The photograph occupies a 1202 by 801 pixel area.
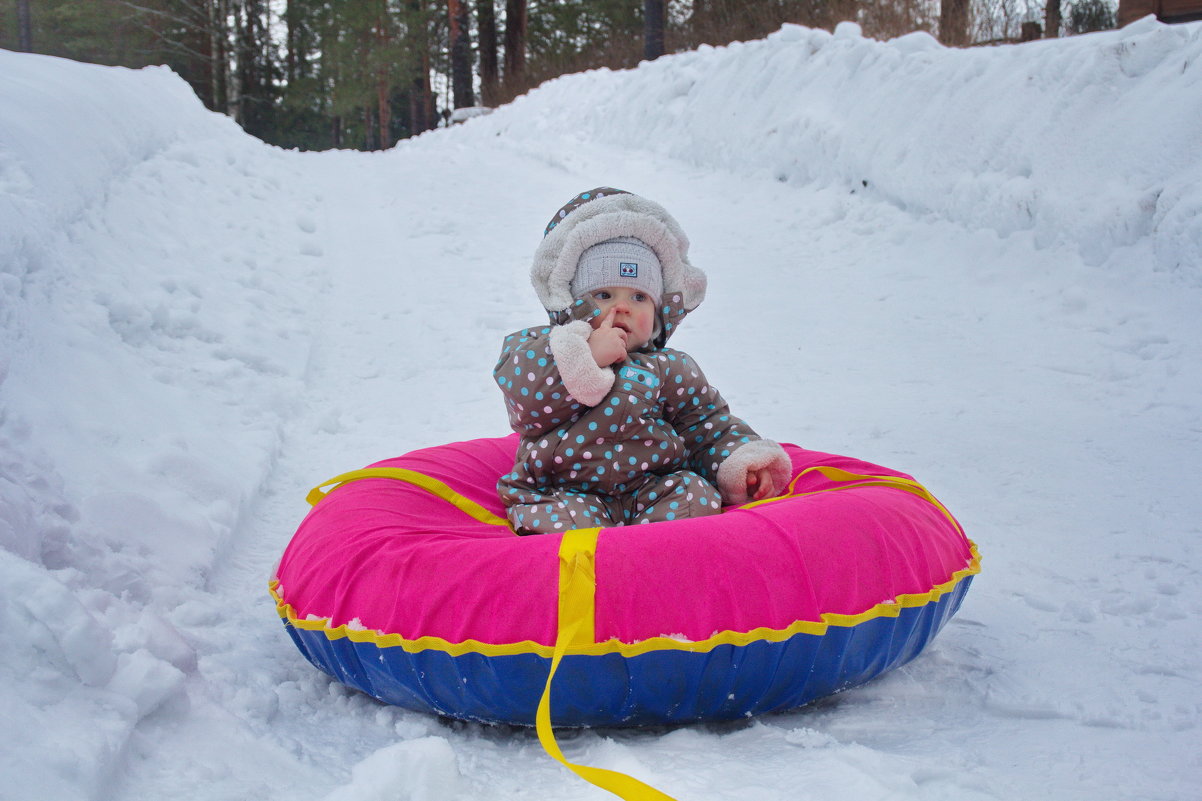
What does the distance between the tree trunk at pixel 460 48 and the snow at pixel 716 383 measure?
10.8m

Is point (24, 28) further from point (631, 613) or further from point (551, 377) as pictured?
point (631, 613)

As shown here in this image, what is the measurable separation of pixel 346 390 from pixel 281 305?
1111 millimetres

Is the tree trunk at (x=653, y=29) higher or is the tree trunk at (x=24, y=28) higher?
the tree trunk at (x=24, y=28)

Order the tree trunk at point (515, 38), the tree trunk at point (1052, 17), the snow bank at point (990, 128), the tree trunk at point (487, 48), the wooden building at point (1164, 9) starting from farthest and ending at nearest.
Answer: the tree trunk at point (487, 48) < the tree trunk at point (515, 38) < the tree trunk at point (1052, 17) < the wooden building at point (1164, 9) < the snow bank at point (990, 128)

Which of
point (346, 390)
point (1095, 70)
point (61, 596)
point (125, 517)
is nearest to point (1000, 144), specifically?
point (1095, 70)

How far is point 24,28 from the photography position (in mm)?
18750

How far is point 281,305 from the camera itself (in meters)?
5.57

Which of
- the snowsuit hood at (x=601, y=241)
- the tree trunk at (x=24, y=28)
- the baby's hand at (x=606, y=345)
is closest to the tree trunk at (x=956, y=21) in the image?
the snowsuit hood at (x=601, y=241)

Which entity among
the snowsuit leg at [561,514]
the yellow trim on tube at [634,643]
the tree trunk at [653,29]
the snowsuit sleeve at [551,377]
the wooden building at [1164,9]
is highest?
the tree trunk at [653,29]

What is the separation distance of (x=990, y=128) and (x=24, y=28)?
19055 mm

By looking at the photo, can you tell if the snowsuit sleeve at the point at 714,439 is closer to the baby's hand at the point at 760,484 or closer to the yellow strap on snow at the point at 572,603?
the baby's hand at the point at 760,484

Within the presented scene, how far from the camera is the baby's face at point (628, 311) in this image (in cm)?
280

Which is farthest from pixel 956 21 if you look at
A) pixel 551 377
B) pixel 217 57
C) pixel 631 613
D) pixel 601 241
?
pixel 217 57

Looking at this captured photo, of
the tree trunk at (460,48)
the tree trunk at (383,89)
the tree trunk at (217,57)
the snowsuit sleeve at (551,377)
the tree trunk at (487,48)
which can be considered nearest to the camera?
the snowsuit sleeve at (551,377)
